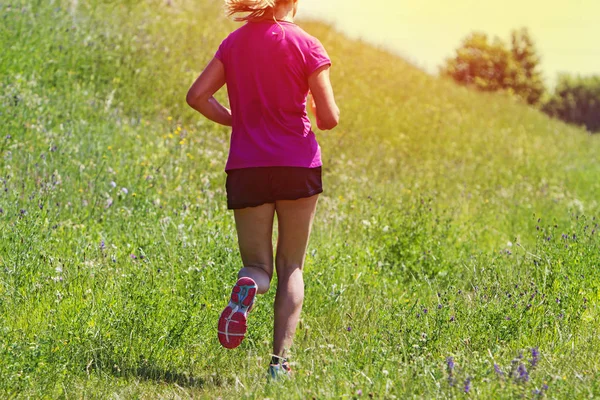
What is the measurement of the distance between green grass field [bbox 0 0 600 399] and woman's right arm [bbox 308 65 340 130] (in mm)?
1342

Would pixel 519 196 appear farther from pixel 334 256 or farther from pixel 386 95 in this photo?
pixel 386 95

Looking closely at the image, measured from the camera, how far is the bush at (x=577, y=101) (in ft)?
96.0

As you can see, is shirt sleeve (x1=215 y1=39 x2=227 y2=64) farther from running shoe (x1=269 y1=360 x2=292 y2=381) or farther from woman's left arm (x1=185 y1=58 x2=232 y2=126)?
running shoe (x1=269 y1=360 x2=292 y2=381)

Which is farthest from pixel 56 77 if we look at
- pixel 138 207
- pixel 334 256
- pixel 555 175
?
pixel 555 175

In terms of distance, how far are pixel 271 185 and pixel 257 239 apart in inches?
13.9

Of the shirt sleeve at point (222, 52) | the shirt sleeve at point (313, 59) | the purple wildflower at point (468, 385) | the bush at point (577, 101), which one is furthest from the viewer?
the bush at point (577, 101)

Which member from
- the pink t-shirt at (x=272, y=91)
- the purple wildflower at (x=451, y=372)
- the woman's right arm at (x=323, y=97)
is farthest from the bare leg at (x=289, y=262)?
the purple wildflower at (x=451, y=372)

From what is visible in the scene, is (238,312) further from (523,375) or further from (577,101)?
(577,101)

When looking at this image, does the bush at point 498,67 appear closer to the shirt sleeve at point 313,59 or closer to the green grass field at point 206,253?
the green grass field at point 206,253

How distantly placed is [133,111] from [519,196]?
17.9 ft

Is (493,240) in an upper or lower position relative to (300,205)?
lower

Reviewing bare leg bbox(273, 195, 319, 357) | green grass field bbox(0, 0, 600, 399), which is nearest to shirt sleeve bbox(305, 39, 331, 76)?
bare leg bbox(273, 195, 319, 357)

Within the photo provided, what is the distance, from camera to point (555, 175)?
1294 centimetres

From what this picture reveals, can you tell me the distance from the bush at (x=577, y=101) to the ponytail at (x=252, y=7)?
26734 mm
